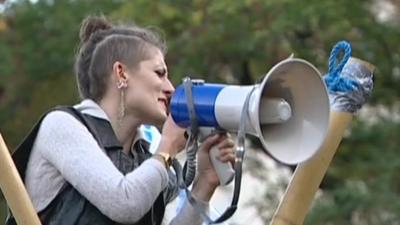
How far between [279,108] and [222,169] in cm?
23

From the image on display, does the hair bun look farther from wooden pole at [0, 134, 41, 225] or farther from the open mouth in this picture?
Answer: wooden pole at [0, 134, 41, 225]

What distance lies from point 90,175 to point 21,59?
5.73 m

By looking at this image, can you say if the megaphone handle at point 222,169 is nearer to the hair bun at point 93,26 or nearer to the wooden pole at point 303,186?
the wooden pole at point 303,186

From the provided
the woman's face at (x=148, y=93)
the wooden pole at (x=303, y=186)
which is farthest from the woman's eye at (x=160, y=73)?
the wooden pole at (x=303, y=186)

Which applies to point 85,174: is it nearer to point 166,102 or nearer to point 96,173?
point 96,173

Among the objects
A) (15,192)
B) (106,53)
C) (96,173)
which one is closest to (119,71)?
(106,53)

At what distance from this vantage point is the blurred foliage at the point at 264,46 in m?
7.15

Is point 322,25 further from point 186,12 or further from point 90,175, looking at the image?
point 90,175

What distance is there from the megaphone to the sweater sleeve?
0.47 feet

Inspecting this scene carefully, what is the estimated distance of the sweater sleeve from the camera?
2400 mm

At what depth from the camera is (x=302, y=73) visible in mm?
2418

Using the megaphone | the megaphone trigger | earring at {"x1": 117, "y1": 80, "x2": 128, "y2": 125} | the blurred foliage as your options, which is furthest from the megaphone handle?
the blurred foliage

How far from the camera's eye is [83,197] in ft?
8.03

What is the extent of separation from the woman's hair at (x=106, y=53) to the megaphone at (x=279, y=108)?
169mm
